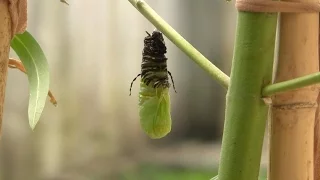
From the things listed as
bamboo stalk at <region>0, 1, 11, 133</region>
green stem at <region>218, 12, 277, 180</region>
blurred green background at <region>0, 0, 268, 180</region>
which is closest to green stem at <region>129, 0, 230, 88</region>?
green stem at <region>218, 12, 277, 180</region>

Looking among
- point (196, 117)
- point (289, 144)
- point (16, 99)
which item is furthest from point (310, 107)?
point (16, 99)

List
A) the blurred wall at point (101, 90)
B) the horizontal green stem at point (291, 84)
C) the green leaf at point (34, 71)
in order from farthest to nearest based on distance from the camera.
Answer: the blurred wall at point (101, 90)
the green leaf at point (34, 71)
the horizontal green stem at point (291, 84)

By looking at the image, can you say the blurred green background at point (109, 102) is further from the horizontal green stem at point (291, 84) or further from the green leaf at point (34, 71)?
the horizontal green stem at point (291, 84)

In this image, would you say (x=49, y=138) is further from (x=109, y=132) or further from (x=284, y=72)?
(x=284, y=72)

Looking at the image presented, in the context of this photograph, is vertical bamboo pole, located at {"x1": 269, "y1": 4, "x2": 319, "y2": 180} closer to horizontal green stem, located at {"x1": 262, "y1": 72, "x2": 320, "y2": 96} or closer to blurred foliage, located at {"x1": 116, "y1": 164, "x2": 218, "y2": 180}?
horizontal green stem, located at {"x1": 262, "y1": 72, "x2": 320, "y2": 96}

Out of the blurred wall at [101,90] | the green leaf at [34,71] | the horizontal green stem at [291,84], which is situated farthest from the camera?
the blurred wall at [101,90]

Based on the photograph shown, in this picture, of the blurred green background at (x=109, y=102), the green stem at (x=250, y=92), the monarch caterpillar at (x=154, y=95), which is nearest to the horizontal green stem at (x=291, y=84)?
the green stem at (x=250, y=92)

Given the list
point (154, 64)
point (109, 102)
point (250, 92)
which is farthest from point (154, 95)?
point (109, 102)

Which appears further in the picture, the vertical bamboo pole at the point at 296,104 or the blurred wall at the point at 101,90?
the blurred wall at the point at 101,90
